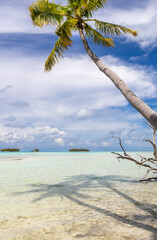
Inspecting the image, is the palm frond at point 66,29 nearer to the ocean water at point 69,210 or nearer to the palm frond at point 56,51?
the palm frond at point 56,51

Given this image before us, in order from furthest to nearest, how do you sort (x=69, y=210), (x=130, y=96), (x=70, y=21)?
(x=70, y=21) → (x=69, y=210) → (x=130, y=96)

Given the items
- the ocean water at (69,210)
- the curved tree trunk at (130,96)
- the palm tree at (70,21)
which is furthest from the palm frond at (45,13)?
the ocean water at (69,210)

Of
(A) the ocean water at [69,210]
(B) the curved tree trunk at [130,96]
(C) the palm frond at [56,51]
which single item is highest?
(C) the palm frond at [56,51]

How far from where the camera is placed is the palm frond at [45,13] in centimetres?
812

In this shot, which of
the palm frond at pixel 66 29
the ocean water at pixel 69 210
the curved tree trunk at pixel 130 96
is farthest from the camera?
the palm frond at pixel 66 29

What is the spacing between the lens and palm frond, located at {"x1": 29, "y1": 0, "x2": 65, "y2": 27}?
320 inches

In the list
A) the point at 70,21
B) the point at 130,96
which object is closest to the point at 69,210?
the point at 130,96

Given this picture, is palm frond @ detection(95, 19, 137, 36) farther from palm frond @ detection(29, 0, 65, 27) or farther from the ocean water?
the ocean water

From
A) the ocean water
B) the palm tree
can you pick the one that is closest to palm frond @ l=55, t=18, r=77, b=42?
the palm tree

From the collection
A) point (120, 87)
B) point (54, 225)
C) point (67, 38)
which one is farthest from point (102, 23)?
point (54, 225)

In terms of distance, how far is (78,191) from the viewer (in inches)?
293

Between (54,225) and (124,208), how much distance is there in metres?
2.05

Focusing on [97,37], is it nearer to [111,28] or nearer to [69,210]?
[111,28]

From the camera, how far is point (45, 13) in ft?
27.2
